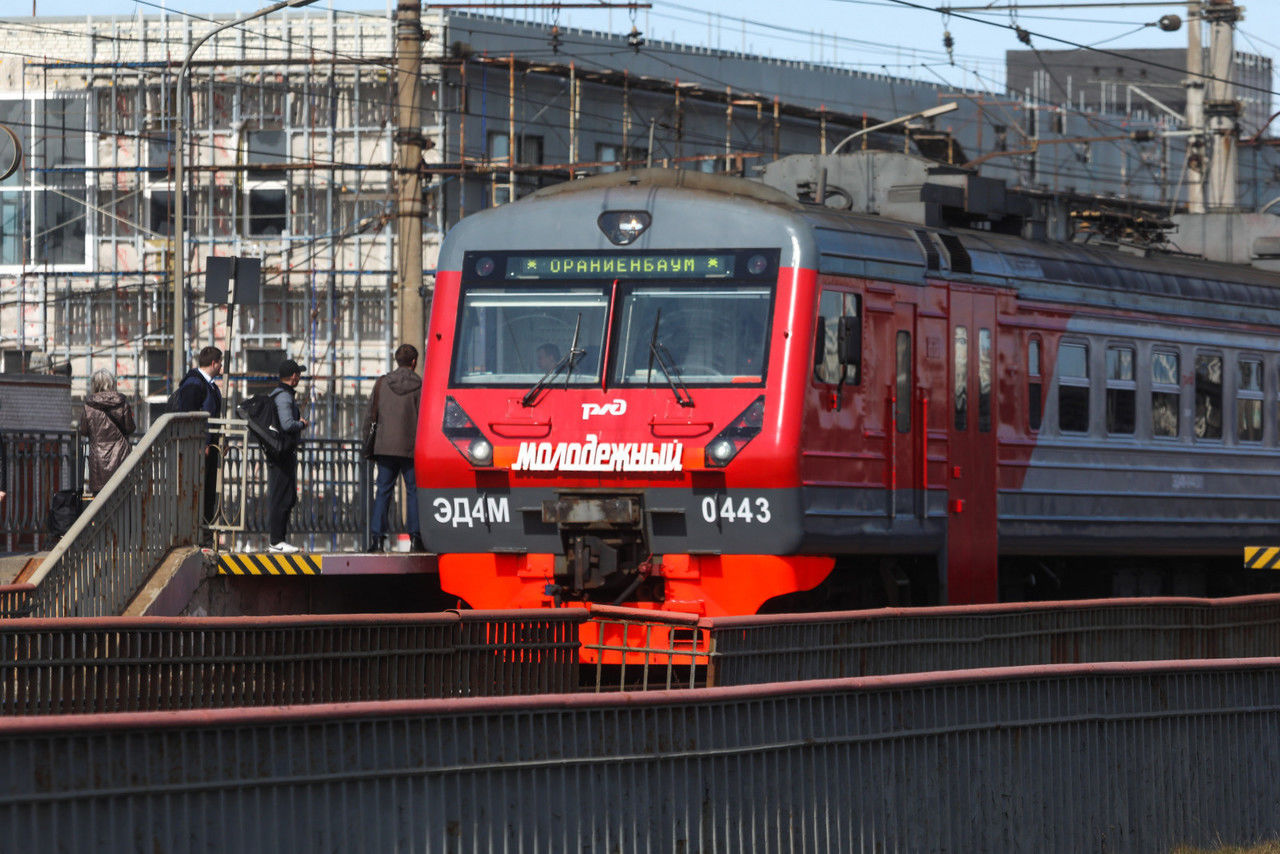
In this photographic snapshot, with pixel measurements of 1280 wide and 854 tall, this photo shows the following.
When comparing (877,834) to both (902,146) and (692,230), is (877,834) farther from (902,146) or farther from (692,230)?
(902,146)

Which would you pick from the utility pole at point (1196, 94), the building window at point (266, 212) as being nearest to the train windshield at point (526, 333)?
the utility pole at point (1196, 94)

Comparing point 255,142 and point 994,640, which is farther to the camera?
point 255,142

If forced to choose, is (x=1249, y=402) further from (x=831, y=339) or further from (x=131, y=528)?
(x=131, y=528)

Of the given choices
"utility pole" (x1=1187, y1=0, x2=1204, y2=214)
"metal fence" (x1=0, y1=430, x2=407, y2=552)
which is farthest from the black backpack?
"utility pole" (x1=1187, y1=0, x2=1204, y2=214)

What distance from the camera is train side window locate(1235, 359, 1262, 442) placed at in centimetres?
1756

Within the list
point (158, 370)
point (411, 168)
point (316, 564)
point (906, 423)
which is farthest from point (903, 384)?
point (158, 370)

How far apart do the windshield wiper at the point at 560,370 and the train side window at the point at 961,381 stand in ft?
8.73

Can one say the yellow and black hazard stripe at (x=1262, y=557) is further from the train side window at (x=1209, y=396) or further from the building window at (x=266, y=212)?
the building window at (x=266, y=212)

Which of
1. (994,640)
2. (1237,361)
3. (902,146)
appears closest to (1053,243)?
(1237,361)

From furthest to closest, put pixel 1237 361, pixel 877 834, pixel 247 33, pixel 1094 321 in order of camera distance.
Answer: pixel 247 33 < pixel 1237 361 < pixel 1094 321 < pixel 877 834

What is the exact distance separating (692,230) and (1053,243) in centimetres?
393

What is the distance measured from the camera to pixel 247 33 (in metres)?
43.1

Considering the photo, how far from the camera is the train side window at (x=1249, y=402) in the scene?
17562 millimetres

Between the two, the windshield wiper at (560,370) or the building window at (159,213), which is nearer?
the windshield wiper at (560,370)
